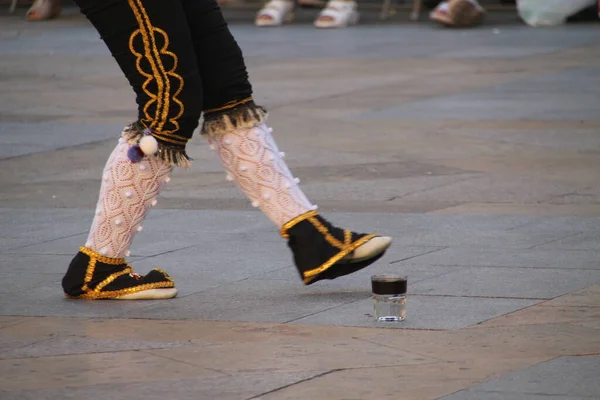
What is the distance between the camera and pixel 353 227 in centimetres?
627

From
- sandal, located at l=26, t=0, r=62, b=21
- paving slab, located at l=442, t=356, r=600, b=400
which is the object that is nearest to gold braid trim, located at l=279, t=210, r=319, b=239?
paving slab, located at l=442, t=356, r=600, b=400

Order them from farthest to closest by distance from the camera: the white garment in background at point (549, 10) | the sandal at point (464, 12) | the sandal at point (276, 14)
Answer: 1. the sandal at point (276, 14)
2. the sandal at point (464, 12)
3. the white garment in background at point (549, 10)

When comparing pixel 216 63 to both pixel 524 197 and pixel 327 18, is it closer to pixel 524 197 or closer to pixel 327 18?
pixel 524 197

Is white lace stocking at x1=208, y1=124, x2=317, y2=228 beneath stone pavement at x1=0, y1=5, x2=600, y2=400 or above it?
above

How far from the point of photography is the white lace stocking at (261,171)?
16.3 ft

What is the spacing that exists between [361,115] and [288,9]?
9012mm

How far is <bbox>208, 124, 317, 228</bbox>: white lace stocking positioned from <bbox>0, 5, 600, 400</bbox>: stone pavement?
300 millimetres

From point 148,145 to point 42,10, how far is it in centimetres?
1579

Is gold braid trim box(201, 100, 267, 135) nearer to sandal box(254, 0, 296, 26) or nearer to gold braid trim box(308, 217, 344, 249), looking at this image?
gold braid trim box(308, 217, 344, 249)

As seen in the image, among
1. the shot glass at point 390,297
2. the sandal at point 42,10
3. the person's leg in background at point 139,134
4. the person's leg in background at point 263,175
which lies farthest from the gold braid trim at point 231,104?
the sandal at point 42,10

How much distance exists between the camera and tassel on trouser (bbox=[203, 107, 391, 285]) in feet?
16.2

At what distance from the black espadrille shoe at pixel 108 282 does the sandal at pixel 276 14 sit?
13.7m

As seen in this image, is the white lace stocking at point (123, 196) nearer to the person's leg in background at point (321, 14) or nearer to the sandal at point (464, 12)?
the sandal at point (464, 12)

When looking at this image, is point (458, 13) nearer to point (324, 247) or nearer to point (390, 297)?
point (324, 247)
